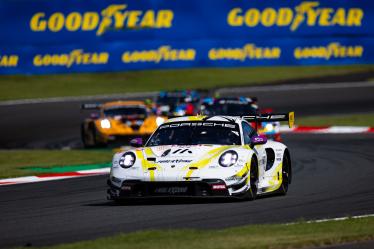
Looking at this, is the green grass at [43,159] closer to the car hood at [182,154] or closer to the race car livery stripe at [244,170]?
the car hood at [182,154]

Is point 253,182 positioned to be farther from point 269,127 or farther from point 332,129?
point 332,129

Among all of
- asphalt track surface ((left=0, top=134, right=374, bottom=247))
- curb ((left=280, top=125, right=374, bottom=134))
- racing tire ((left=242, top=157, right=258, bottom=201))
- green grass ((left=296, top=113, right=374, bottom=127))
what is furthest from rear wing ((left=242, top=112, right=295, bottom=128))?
green grass ((left=296, top=113, right=374, bottom=127))

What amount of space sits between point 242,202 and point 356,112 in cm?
2180

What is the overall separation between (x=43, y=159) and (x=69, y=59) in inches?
636

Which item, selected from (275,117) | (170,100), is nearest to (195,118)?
(275,117)

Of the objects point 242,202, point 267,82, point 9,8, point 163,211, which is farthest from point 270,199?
point 267,82

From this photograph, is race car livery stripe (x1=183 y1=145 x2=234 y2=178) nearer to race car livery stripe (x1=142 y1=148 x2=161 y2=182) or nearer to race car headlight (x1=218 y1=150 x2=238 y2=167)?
race car headlight (x1=218 y1=150 x2=238 y2=167)

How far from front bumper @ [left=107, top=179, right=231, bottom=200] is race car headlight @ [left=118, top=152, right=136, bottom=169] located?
0.99 feet

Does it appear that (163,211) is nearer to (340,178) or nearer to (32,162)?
(340,178)

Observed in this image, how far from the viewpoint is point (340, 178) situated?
53.9 ft

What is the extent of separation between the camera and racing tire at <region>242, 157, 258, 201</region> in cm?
1293

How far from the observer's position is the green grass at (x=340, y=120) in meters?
30.6

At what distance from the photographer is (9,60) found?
3700cm

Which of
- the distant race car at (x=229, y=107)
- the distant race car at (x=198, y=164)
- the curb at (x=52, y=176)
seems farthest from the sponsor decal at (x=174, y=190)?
the distant race car at (x=229, y=107)
